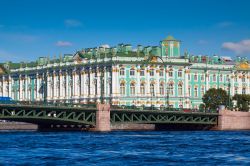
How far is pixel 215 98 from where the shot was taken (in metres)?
145

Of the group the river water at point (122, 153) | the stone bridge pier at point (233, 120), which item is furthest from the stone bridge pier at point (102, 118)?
the river water at point (122, 153)

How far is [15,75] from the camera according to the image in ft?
556

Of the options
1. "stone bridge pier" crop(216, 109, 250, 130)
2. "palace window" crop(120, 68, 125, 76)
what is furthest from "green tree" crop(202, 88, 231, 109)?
"stone bridge pier" crop(216, 109, 250, 130)

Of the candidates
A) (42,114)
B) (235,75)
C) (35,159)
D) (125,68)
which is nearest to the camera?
(35,159)

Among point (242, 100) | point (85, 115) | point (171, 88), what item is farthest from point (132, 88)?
point (85, 115)

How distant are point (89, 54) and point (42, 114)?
55510 millimetres

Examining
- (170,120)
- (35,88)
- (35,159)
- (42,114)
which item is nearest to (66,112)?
(42,114)

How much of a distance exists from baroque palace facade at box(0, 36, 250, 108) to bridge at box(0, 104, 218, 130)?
28.9m

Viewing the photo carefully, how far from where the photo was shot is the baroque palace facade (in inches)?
5723

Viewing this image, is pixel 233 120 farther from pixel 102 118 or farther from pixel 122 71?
pixel 122 71

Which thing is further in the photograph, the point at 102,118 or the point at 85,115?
the point at 85,115

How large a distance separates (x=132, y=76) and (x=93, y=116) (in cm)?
4501

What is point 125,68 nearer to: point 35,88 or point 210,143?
point 35,88

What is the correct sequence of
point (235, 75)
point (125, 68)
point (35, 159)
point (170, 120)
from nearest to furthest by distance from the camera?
point (35, 159) < point (170, 120) < point (125, 68) < point (235, 75)
